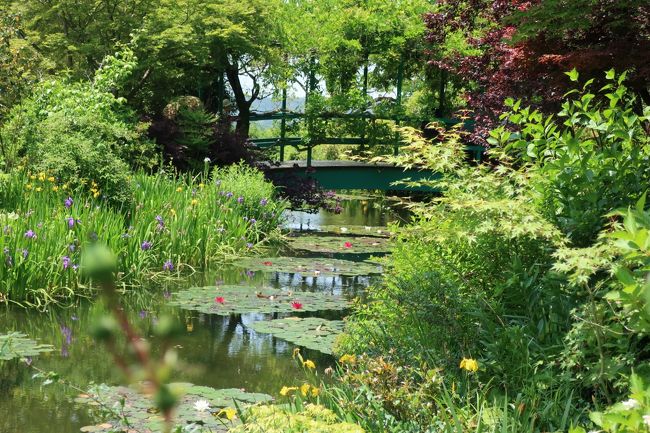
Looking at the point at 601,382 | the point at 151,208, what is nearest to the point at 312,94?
the point at 151,208

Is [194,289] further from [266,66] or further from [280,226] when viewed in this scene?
[266,66]

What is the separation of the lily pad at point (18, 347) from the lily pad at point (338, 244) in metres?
5.39

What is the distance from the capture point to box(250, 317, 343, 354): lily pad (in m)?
5.66

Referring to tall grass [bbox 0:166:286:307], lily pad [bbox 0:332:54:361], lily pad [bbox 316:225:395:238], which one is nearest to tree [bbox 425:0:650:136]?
lily pad [bbox 316:225:395:238]

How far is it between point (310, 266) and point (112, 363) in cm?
415

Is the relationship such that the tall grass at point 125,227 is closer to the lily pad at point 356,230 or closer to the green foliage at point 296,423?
the lily pad at point 356,230

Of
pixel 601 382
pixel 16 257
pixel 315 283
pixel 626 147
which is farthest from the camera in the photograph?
pixel 315 283

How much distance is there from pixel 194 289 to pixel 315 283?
5.25 feet

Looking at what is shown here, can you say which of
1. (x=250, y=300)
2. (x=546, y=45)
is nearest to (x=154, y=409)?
(x=250, y=300)

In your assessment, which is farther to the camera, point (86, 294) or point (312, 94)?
point (312, 94)

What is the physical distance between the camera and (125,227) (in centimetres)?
874

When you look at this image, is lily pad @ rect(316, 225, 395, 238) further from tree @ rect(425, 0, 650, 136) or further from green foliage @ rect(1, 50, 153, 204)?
green foliage @ rect(1, 50, 153, 204)

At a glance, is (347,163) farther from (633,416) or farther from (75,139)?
(633,416)

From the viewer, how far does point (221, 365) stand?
5.24 metres
